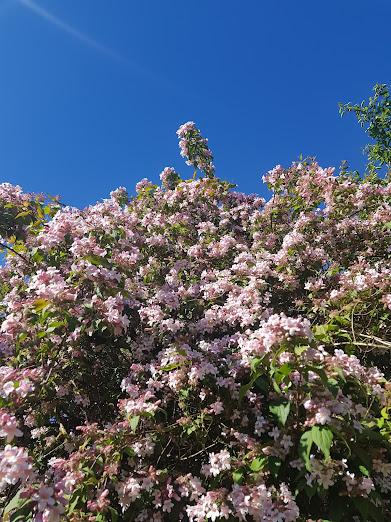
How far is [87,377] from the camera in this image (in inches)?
145

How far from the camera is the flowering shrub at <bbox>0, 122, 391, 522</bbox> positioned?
→ 2125mm

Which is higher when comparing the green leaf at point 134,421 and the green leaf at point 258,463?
the green leaf at point 134,421

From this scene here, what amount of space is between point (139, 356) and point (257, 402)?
135 centimetres

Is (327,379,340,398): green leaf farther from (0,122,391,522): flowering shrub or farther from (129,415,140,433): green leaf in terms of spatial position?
(129,415,140,433): green leaf

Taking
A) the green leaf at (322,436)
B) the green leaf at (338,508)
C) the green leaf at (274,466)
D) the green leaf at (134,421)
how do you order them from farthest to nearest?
the green leaf at (134,421) < the green leaf at (274,466) < the green leaf at (338,508) < the green leaf at (322,436)

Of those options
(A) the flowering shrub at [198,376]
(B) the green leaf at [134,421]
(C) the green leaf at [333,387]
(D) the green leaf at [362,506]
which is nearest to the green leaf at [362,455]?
(A) the flowering shrub at [198,376]

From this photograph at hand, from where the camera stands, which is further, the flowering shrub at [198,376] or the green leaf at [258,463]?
the green leaf at [258,463]

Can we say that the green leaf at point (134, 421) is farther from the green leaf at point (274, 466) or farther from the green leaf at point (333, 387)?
Answer: the green leaf at point (333, 387)

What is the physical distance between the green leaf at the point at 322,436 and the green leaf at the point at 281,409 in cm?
17

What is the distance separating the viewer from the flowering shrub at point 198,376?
212 cm

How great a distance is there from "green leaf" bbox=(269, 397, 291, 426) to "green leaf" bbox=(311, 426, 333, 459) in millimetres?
169

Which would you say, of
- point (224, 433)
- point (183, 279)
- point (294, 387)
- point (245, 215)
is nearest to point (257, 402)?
point (224, 433)

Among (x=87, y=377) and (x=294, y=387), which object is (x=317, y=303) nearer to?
(x=294, y=387)

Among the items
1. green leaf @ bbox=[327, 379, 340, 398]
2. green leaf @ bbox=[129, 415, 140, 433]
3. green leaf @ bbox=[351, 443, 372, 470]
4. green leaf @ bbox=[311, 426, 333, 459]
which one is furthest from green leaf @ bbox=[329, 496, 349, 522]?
green leaf @ bbox=[129, 415, 140, 433]
